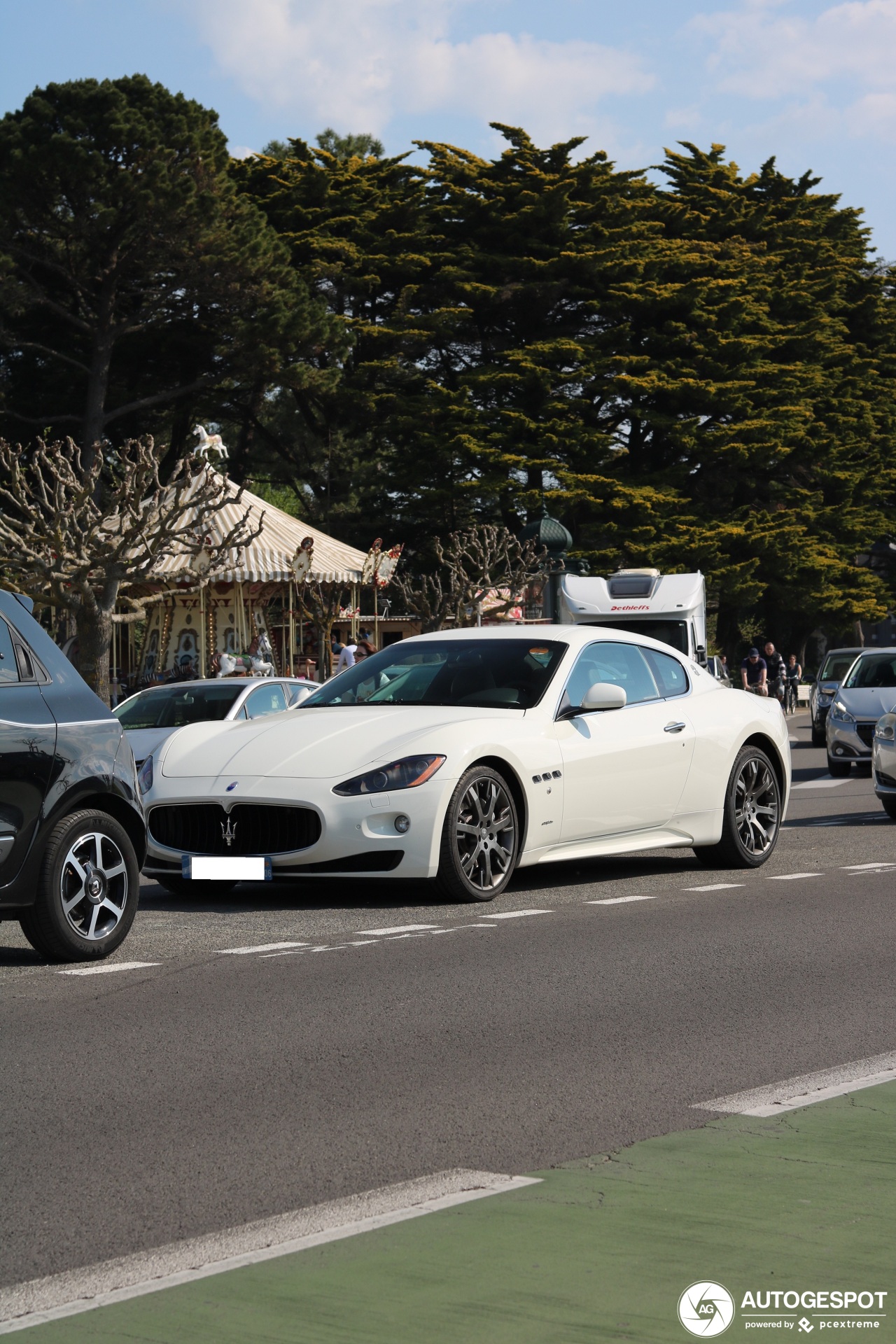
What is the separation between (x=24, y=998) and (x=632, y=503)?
1816 inches

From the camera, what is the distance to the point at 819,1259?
388 centimetres

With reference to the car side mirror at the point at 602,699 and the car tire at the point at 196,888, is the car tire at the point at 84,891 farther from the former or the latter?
the car side mirror at the point at 602,699

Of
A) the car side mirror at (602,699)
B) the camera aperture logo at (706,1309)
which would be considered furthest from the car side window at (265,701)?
the camera aperture logo at (706,1309)

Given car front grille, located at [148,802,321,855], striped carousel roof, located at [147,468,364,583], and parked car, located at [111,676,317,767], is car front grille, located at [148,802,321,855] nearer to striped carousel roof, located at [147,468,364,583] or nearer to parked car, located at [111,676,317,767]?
parked car, located at [111,676,317,767]

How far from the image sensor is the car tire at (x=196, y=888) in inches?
425

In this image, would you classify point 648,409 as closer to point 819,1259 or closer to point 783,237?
point 783,237

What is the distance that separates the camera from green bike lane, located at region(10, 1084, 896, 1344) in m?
3.48

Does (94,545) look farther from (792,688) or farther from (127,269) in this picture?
(792,688)

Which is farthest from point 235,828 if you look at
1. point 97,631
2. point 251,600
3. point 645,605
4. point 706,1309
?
point 251,600

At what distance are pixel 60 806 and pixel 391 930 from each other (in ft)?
6.83

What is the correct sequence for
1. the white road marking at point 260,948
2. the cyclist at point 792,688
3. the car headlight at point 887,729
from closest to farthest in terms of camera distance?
the white road marking at point 260,948, the car headlight at point 887,729, the cyclist at point 792,688

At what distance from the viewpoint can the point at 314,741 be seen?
10.4m

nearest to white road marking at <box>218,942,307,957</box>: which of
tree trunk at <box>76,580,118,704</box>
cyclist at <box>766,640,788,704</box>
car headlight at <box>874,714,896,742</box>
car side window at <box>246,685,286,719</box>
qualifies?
car side window at <box>246,685,286,719</box>

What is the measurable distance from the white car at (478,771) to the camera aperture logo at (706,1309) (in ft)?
20.4
